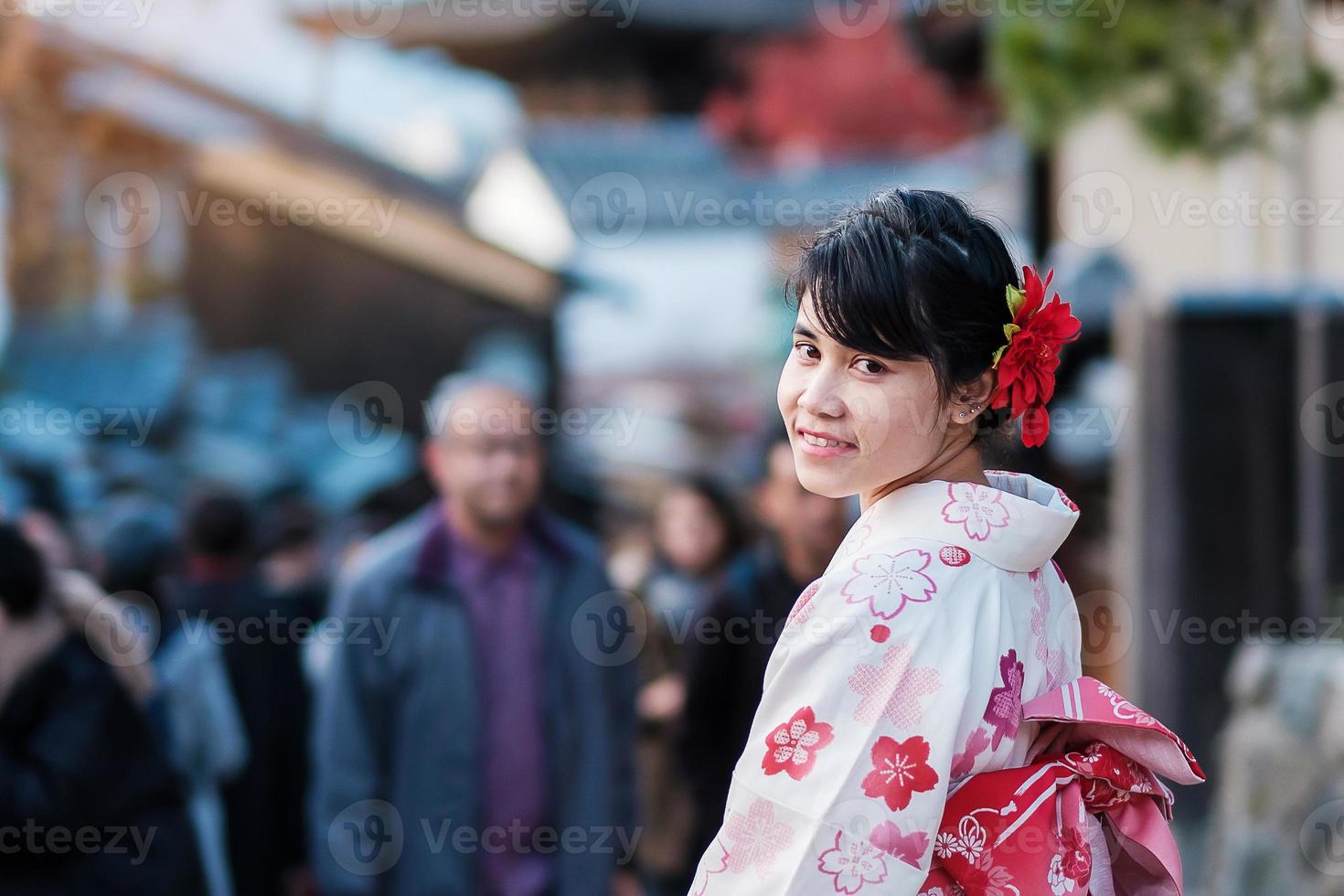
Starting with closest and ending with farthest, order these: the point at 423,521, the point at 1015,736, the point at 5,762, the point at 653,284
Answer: the point at 1015,736 < the point at 5,762 < the point at 423,521 < the point at 653,284

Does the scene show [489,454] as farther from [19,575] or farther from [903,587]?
[903,587]

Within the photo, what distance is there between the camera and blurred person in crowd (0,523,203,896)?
3.17 m

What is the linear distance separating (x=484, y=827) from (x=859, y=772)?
2.40 m

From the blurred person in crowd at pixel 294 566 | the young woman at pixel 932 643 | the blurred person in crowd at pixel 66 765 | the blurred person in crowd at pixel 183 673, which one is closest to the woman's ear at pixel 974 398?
the young woman at pixel 932 643

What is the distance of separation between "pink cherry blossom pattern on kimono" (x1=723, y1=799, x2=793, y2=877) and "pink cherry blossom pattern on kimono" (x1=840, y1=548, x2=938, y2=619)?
23 centimetres

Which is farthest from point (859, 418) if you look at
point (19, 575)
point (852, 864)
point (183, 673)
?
point (183, 673)

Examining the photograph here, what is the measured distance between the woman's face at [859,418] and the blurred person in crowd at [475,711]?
7.29 ft

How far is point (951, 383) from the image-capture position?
62.2 inches

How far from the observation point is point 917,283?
1540 mm

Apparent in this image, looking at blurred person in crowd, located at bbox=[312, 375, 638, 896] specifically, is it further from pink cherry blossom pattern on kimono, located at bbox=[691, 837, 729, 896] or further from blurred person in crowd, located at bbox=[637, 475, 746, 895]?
pink cherry blossom pattern on kimono, located at bbox=[691, 837, 729, 896]

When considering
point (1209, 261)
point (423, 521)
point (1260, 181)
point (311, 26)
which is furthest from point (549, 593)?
point (311, 26)

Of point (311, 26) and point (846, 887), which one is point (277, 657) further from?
point (311, 26)

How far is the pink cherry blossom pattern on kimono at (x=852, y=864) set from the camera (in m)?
1.39

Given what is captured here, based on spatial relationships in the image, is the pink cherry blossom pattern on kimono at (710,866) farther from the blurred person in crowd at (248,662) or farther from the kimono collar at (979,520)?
the blurred person in crowd at (248,662)
